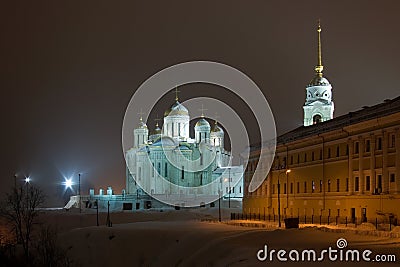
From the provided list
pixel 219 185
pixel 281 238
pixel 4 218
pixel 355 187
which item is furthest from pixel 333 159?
pixel 219 185

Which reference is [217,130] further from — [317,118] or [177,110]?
[317,118]

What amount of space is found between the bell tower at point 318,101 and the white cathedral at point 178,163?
20.0 metres

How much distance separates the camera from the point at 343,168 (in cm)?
4909

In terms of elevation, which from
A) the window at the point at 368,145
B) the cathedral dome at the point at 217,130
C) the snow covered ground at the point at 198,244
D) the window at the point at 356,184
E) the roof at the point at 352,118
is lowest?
the snow covered ground at the point at 198,244

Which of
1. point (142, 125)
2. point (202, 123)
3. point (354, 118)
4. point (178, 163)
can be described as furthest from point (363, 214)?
point (142, 125)

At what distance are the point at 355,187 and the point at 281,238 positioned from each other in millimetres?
12966

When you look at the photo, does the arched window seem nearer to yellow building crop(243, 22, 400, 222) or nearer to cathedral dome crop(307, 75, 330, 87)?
cathedral dome crop(307, 75, 330, 87)

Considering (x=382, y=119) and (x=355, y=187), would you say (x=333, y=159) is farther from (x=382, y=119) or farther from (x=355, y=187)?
(x=382, y=119)

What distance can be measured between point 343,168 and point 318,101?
130ft

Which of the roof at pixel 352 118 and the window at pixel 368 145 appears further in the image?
the window at pixel 368 145

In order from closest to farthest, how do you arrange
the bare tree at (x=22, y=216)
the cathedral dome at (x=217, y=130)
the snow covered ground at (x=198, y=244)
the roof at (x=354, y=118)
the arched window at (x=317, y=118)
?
1. the snow covered ground at (x=198, y=244)
2. the roof at (x=354, y=118)
3. the bare tree at (x=22, y=216)
4. the arched window at (x=317, y=118)
5. the cathedral dome at (x=217, y=130)

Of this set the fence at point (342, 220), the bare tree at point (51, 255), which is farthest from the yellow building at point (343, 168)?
the bare tree at point (51, 255)

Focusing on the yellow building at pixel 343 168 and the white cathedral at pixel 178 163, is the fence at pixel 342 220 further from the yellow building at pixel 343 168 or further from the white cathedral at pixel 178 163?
the white cathedral at pixel 178 163

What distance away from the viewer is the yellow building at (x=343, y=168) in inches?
1665
